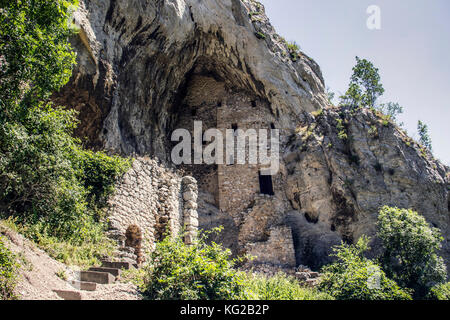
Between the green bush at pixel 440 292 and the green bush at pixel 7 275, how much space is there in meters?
12.1

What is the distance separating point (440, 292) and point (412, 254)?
1.41 m

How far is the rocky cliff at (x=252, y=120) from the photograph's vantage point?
1226 centimetres

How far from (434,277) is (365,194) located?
411 centimetres

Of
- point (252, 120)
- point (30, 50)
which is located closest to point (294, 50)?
point (252, 120)

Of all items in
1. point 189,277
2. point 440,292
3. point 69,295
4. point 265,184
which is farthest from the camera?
point 265,184

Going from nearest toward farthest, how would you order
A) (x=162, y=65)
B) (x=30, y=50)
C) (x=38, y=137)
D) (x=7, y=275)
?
(x=7, y=275)
(x=30, y=50)
(x=38, y=137)
(x=162, y=65)

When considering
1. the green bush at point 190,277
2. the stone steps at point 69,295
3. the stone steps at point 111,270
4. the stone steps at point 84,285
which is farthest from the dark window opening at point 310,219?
the stone steps at point 69,295

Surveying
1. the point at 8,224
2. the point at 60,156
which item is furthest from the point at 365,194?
the point at 8,224

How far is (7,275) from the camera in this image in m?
4.69

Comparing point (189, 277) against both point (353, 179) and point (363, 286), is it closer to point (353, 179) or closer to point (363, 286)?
point (363, 286)

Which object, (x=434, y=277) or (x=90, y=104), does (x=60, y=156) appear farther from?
(x=434, y=277)

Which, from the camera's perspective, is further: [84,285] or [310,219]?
[310,219]
